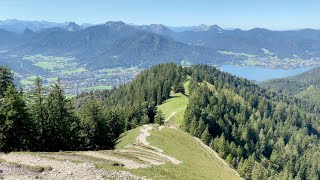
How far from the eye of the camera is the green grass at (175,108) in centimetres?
13562

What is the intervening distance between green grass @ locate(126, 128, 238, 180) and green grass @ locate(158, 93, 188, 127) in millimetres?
35345

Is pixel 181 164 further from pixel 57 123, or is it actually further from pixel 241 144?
pixel 241 144

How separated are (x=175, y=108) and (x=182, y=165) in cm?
9093

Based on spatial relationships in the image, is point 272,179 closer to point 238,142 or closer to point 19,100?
point 238,142

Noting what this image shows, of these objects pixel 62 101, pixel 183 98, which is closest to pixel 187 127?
pixel 183 98

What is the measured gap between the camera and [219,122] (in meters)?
142

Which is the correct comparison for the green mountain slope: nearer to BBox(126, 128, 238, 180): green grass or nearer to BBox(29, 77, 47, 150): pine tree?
BBox(126, 128, 238, 180): green grass

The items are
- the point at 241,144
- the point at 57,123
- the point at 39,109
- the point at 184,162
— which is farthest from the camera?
the point at 241,144

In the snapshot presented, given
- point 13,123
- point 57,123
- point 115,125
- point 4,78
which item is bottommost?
point 115,125

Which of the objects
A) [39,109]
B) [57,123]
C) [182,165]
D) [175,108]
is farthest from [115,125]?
[175,108]

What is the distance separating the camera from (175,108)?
6004 inches

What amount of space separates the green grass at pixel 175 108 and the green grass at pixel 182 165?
3534cm

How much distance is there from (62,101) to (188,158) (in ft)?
96.4

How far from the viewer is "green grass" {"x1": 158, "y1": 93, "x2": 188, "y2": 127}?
136 meters
